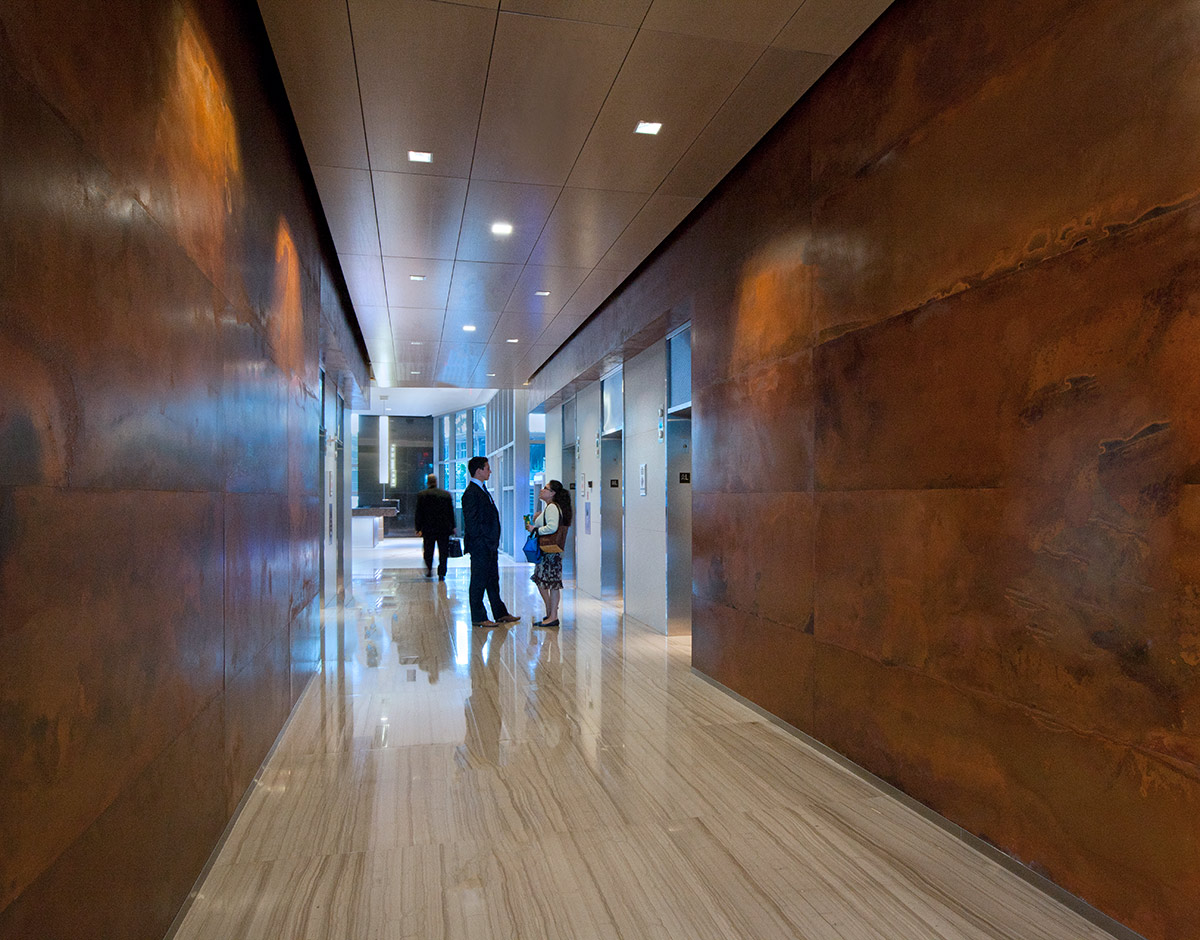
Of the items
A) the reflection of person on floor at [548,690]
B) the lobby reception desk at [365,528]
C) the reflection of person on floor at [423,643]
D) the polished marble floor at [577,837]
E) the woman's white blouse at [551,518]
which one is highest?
the woman's white blouse at [551,518]

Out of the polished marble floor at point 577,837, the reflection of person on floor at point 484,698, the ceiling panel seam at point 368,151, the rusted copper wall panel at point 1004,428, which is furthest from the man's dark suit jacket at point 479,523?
the rusted copper wall panel at point 1004,428

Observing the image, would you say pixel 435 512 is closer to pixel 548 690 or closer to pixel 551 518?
→ pixel 551 518

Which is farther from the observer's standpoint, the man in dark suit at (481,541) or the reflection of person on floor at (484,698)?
the man in dark suit at (481,541)

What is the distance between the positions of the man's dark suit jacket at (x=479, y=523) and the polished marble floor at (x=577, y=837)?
269cm

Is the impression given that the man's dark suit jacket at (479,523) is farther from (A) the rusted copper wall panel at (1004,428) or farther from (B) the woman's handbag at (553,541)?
(A) the rusted copper wall panel at (1004,428)

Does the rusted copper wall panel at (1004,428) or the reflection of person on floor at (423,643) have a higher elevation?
the rusted copper wall panel at (1004,428)

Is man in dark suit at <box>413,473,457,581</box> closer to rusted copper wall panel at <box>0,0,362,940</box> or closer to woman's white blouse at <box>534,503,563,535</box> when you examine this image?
woman's white blouse at <box>534,503,563,535</box>

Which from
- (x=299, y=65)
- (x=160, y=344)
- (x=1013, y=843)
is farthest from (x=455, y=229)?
(x=1013, y=843)

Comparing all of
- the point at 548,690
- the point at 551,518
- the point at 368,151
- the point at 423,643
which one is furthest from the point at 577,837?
the point at 551,518

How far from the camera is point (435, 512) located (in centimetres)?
1270

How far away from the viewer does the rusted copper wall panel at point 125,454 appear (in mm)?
1577

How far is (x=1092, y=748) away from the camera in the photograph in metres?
2.59

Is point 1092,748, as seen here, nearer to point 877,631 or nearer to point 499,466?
point 877,631

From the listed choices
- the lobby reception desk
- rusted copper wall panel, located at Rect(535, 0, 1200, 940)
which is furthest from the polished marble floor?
the lobby reception desk
